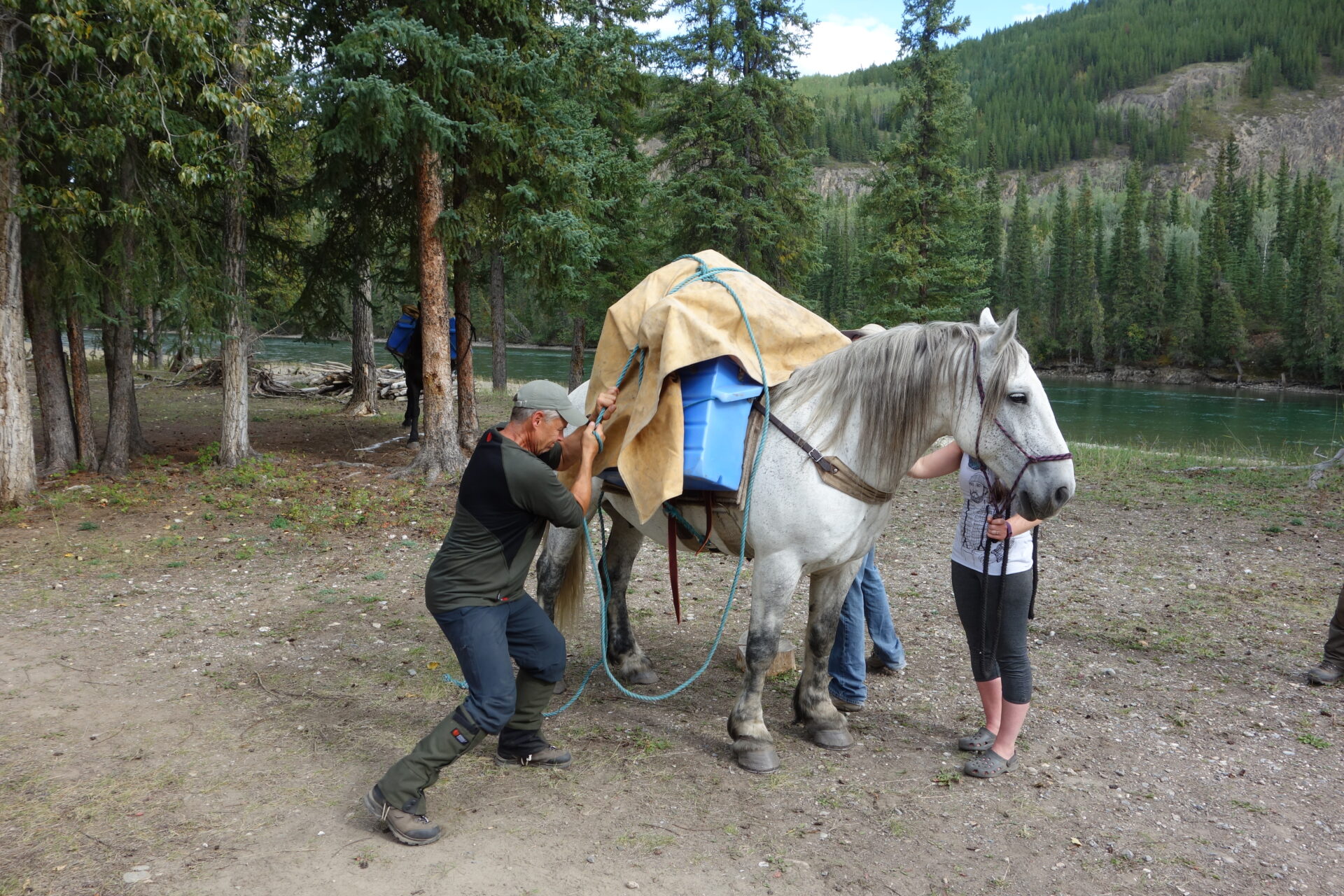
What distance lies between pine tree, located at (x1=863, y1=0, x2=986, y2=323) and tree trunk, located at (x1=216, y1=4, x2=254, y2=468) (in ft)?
55.2

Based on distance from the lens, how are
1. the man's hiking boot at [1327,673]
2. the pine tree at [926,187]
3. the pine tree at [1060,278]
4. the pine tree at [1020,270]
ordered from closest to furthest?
the man's hiking boot at [1327,673] → the pine tree at [926,187] → the pine tree at [1060,278] → the pine tree at [1020,270]

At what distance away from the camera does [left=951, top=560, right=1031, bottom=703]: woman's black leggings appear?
381 cm

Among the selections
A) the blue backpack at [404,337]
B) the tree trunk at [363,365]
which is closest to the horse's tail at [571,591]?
the blue backpack at [404,337]

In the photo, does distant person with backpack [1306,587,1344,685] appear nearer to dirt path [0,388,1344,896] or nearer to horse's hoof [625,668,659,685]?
dirt path [0,388,1344,896]

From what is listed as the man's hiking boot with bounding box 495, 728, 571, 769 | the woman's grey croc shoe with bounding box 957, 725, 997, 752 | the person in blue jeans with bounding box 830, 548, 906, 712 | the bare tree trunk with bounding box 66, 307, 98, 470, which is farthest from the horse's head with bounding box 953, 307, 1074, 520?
Result: the bare tree trunk with bounding box 66, 307, 98, 470

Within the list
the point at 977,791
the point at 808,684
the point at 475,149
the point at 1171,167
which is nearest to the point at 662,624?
the point at 808,684

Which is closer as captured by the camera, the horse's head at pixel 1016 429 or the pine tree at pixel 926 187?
the horse's head at pixel 1016 429

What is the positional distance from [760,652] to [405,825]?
1745 mm

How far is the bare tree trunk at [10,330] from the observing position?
308 inches

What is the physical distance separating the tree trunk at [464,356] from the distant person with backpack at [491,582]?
817cm

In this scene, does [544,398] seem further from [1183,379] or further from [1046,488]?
[1183,379]

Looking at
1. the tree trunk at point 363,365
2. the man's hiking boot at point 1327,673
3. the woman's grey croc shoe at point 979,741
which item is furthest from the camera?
the tree trunk at point 363,365

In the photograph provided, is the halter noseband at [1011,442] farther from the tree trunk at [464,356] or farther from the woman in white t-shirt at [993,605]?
the tree trunk at [464,356]

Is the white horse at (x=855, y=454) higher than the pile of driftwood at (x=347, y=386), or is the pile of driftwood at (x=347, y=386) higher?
the white horse at (x=855, y=454)
